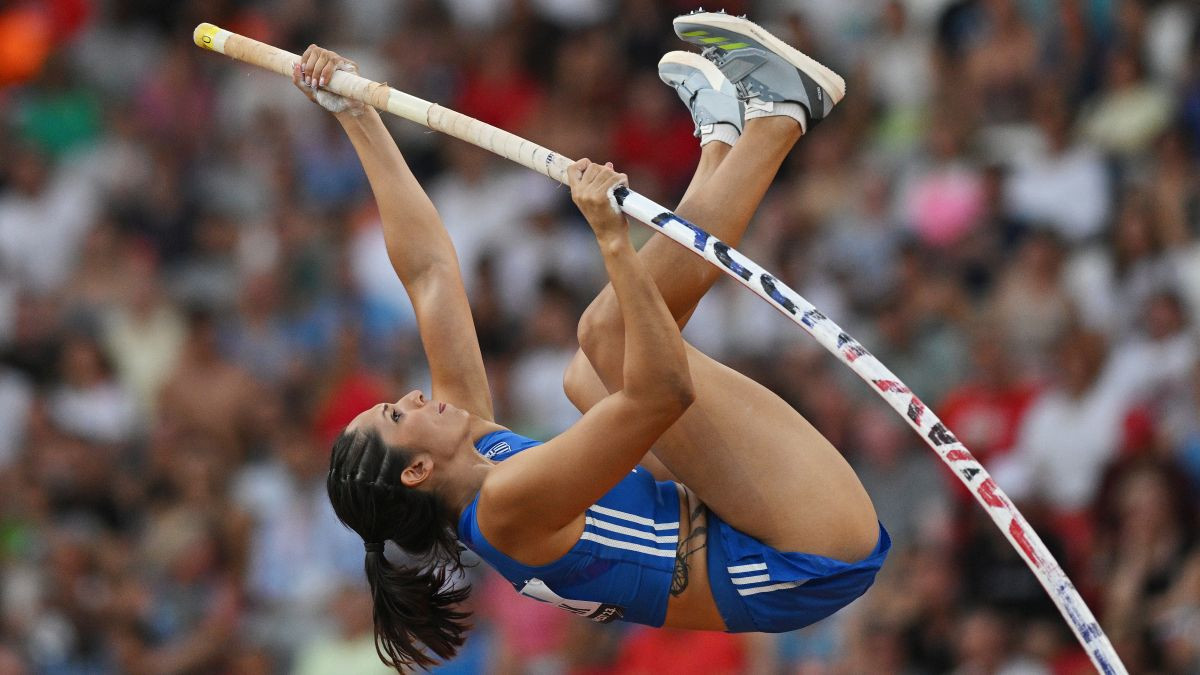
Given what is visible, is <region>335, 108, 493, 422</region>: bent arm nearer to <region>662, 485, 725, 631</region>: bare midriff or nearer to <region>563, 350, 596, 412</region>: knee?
<region>563, 350, 596, 412</region>: knee

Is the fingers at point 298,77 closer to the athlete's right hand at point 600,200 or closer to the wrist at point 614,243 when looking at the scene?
the athlete's right hand at point 600,200

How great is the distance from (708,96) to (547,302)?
4.12m

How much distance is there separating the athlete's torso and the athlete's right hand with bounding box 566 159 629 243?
752 millimetres

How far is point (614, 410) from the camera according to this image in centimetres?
459

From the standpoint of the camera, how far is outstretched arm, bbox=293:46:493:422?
5488mm

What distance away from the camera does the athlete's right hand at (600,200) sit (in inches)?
181

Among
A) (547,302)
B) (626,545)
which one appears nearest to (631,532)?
(626,545)

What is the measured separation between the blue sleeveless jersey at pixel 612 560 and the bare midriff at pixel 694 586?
0.03 m

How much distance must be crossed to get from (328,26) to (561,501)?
7.67m

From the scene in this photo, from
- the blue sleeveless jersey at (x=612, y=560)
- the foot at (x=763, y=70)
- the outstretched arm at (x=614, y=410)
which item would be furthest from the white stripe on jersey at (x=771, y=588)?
the foot at (x=763, y=70)

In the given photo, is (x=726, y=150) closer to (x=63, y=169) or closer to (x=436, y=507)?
(x=436, y=507)

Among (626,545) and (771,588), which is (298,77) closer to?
(626,545)

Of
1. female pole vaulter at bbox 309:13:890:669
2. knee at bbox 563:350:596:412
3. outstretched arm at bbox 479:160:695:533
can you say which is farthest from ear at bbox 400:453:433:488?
knee at bbox 563:350:596:412

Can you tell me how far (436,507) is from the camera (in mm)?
5082
